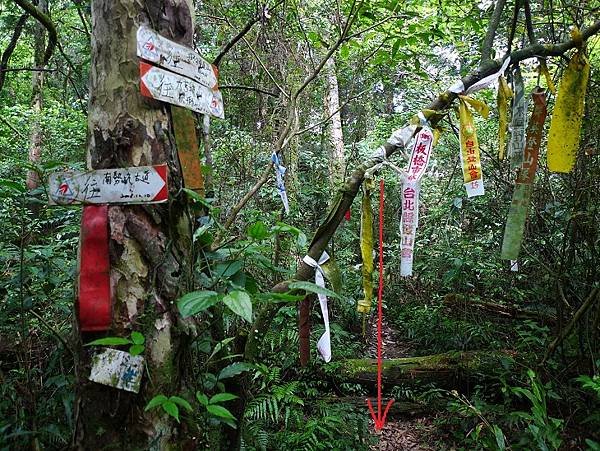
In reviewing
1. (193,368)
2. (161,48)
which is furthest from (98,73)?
(193,368)

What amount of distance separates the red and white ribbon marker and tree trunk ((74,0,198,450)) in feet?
0.08

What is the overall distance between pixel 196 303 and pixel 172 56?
0.88 m

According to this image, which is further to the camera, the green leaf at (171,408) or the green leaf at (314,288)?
the green leaf at (314,288)

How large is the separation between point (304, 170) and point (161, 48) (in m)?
7.23

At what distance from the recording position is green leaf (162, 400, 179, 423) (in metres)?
1.26

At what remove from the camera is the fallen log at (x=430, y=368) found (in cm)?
402

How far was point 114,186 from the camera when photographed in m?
1.48

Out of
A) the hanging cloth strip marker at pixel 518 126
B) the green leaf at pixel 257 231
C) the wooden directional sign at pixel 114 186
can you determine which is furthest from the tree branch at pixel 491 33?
the wooden directional sign at pixel 114 186

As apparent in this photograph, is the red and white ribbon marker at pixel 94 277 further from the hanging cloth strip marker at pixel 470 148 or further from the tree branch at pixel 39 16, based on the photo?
the hanging cloth strip marker at pixel 470 148

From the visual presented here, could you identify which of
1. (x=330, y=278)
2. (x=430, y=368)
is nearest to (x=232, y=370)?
(x=330, y=278)

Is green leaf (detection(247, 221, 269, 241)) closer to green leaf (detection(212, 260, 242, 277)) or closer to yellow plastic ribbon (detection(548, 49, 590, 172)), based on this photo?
green leaf (detection(212, 260, 242, 277))

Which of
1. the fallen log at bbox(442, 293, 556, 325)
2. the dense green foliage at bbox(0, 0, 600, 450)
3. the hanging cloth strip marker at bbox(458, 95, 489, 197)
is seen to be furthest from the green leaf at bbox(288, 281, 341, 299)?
the fallen log at bbox(442, 293, 556, 325)

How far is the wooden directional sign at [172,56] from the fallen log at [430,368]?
10.6ft

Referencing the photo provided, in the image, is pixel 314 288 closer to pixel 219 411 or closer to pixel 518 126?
pixel 219 411
